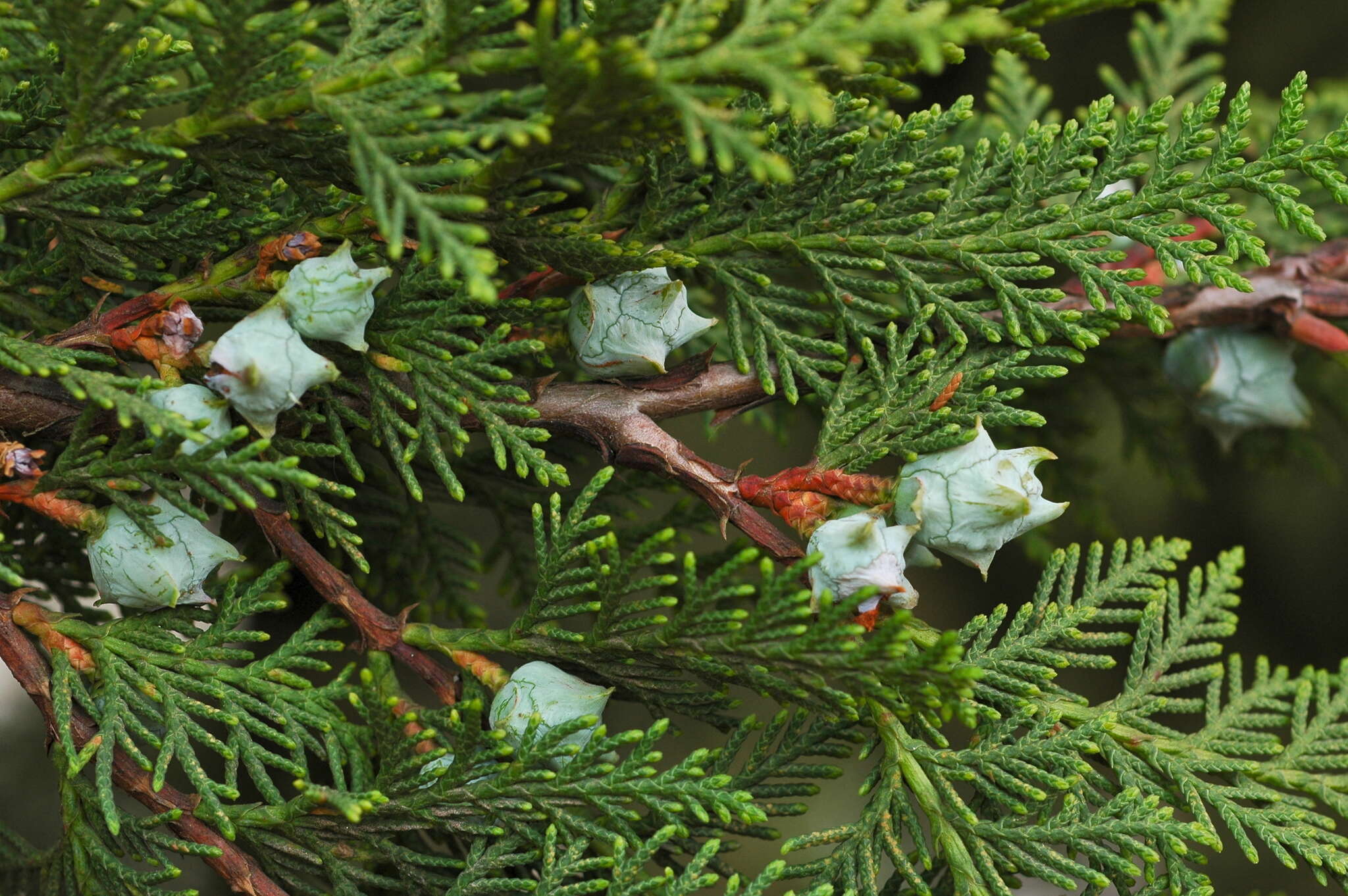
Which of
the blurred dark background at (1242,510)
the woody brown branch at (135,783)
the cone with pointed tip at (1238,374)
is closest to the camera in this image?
the woody brown branch at (135,783)

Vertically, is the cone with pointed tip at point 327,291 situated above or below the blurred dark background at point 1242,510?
above

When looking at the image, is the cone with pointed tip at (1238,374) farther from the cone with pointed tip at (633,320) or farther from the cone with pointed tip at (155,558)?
the cone with pointed tip at (155,558)

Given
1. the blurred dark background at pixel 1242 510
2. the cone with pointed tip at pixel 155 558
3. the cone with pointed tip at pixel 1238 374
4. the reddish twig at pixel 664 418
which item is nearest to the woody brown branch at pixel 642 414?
the reddish twig at pixel 664 418

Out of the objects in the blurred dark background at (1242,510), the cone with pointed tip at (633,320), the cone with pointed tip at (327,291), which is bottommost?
the blurred dark background at (1242,510)

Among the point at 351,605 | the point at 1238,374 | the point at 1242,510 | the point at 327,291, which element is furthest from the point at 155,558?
the point at 1242,510

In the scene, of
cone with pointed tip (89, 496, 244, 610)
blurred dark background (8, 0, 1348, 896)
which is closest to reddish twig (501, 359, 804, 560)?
cone with pointed tip (89, 496, 244, 610)

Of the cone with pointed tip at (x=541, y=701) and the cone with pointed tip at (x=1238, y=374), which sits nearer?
the cone with pointed tip at (x=541, y=701)

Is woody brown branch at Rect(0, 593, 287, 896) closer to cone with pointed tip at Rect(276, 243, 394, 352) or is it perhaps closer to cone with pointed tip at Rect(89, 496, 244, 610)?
cone with pointed tip at Rect(89, 496, 244, 610)

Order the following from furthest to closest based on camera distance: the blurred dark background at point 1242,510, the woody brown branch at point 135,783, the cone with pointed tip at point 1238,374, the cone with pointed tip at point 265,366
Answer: the blurred dark background at point 1242,510, the cone with pointed tip at point 1238,374, the woody brown branch at point 135,783, the cone with pointed tip at point 265,366
